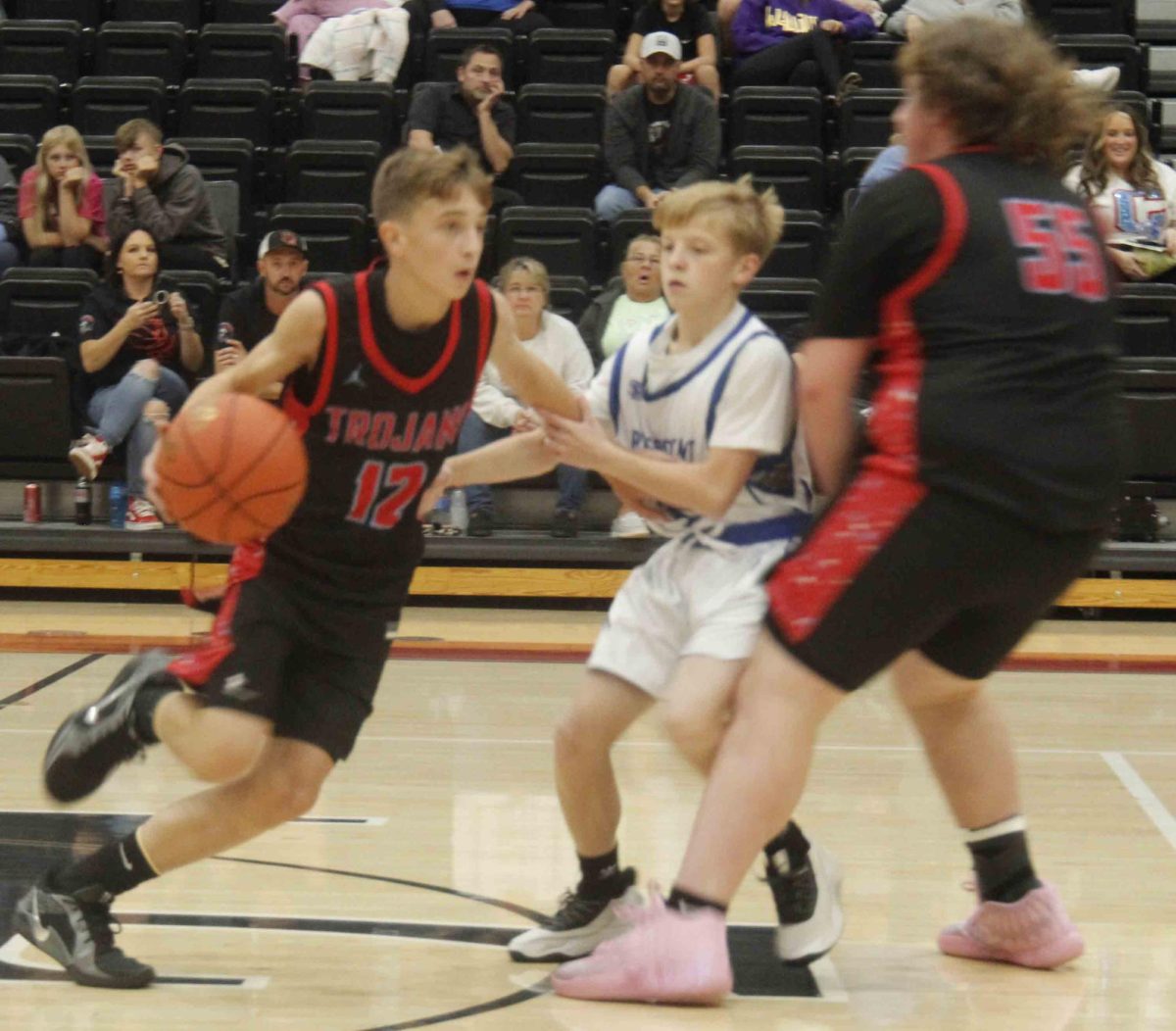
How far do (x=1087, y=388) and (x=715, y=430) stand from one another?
67 centimetres

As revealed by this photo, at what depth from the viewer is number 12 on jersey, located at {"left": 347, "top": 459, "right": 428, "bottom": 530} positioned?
336cm

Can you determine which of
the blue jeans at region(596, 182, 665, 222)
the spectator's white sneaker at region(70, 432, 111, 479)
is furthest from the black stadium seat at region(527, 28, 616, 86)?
the spectator's white sneaker at region(70, 432, 111, 479)

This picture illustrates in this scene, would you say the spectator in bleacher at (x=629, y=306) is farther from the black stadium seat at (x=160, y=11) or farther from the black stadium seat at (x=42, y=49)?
the black stadium seat at (x=160, y=11)

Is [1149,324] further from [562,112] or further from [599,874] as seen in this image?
[599,874]

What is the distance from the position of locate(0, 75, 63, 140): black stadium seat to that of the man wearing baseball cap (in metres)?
2.59

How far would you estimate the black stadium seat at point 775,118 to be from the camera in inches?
400

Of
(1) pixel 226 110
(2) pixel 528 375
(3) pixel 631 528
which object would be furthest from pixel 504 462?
(1) pixel 226 110

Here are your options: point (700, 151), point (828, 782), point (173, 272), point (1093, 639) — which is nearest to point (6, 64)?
point (173, 272)

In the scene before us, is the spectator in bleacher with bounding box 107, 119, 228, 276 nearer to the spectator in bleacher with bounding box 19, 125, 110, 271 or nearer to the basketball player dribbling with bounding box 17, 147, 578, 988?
the spectator in bleacher with bounding box 19, 125, 110, 271

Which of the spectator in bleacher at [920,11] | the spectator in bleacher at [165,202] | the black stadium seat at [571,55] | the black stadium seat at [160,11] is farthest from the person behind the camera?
the black stadium seat at [160,11]

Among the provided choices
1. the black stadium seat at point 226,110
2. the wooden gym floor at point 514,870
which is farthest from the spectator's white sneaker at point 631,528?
the black stadium seat at point 226,110

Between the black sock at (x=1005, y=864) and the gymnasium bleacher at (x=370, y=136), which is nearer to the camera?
the black sock at (x=1005, y=864)

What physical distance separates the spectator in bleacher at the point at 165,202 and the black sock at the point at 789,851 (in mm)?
6351

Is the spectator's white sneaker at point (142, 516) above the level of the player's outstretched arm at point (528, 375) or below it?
below
